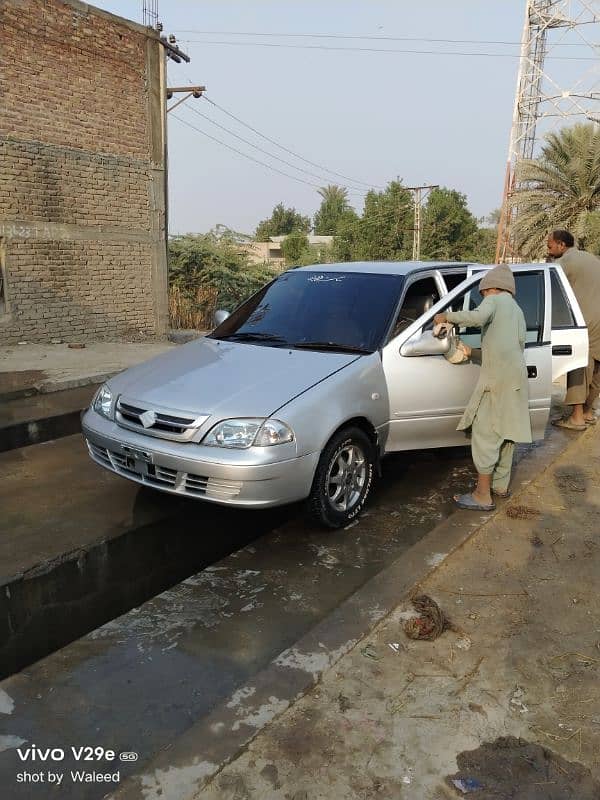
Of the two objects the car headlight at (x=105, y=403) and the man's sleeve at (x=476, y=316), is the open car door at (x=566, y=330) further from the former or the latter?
the car headlight at (x=105, y=403)

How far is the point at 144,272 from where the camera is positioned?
45.3ft

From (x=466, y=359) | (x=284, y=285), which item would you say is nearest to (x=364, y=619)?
(x=466, y=359)

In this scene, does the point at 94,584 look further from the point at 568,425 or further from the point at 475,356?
the point at 568,425

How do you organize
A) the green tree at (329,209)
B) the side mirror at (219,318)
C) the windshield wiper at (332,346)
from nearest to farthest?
the windshield wiper at (332,346) → the side mirror at (219,318) → the green tree at (329,209)

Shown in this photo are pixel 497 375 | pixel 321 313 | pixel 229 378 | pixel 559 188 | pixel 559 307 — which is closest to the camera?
pixel 229 378

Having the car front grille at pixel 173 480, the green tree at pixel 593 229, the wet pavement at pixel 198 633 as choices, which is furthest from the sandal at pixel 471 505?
the green tree at pixel 593 229

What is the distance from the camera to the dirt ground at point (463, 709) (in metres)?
2.14

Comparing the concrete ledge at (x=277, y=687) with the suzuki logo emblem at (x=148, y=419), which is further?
the suzuki logo emblem at (x=148, y=419)

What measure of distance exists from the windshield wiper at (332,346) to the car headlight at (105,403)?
1.33 meters

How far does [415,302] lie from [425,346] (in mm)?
575

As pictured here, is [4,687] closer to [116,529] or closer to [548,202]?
[116,529]

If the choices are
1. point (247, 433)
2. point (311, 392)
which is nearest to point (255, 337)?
point (311, 392)

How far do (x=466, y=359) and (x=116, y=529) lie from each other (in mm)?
2721

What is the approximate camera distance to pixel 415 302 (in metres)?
4.99
